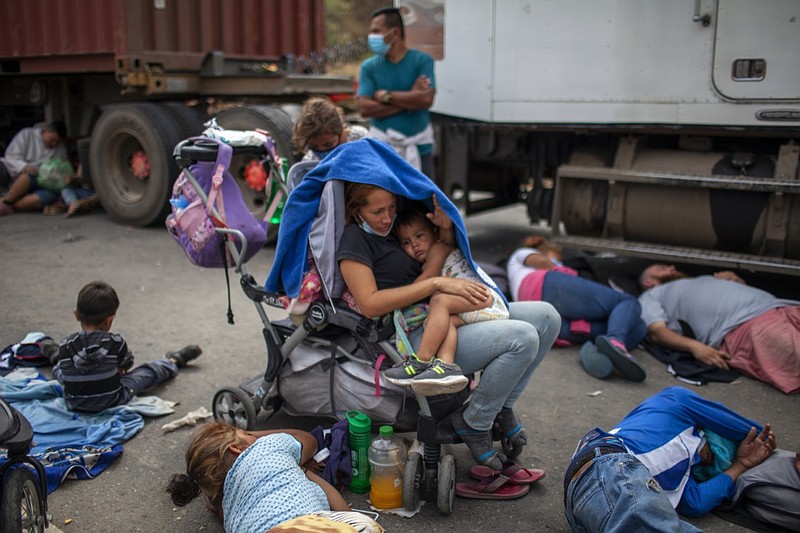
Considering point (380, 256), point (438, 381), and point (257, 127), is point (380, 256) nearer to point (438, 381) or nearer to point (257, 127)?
point (438, 381)

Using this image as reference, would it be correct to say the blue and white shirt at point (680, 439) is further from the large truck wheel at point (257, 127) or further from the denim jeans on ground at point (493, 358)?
the large truck wheel at point (257, 127)

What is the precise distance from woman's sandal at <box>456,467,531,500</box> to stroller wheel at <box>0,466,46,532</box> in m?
1.68

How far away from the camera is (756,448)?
3158 millimetres

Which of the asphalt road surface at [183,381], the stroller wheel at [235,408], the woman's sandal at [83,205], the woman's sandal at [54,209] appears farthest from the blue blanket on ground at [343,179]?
the woman's sandal at [54,209]

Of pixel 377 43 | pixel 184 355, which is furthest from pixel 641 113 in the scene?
pixel 184 355

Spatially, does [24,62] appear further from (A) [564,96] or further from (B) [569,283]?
(B) [569,283]

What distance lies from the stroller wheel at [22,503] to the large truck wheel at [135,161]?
5666mm

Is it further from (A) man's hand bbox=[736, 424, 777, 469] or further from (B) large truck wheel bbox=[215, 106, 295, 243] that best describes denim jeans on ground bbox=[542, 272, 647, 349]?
(B) large truck wheel bbox=[215, 106, 295, 243]

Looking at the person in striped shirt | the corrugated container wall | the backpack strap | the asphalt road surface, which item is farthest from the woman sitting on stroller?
the corrugated container wall

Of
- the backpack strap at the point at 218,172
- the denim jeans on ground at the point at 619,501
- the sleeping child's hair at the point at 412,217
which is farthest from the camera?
the backpack strap at the point at 218,172

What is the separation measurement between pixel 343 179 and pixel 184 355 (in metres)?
1.92

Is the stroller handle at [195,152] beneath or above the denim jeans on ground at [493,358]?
above

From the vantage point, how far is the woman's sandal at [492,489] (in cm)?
324

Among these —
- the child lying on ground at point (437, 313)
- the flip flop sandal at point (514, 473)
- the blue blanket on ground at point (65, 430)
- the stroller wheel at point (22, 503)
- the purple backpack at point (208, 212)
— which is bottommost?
the flip flop sandal at point (514, 473)
